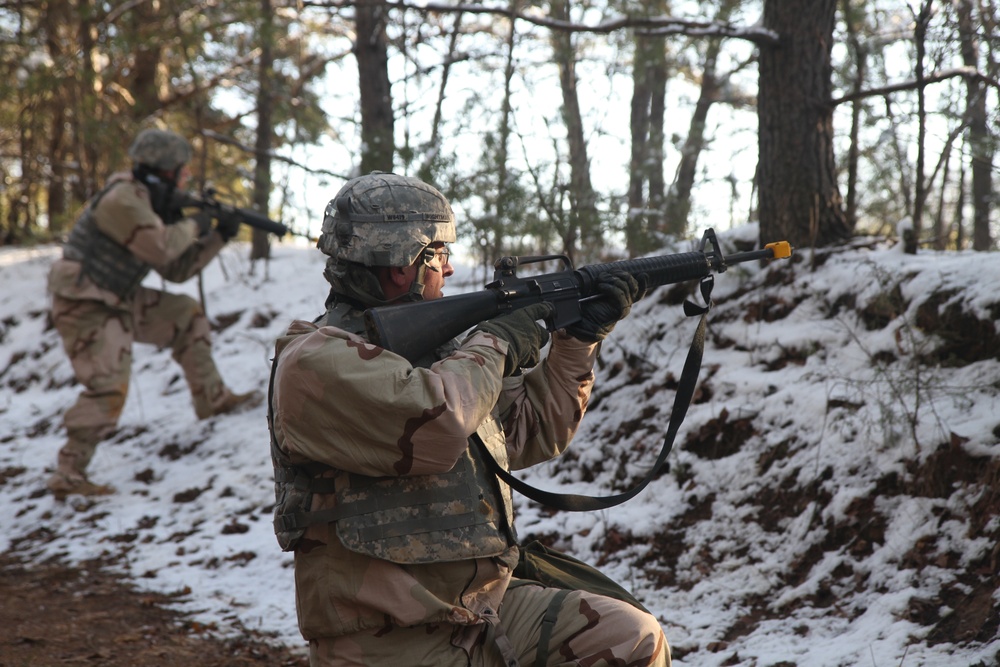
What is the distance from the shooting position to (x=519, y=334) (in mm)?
2596

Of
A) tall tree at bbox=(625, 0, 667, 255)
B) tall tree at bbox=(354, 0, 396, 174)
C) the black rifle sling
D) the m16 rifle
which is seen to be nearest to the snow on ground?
tall tree at bbox=(625, 0, 667, 255)

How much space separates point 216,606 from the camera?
4797mm

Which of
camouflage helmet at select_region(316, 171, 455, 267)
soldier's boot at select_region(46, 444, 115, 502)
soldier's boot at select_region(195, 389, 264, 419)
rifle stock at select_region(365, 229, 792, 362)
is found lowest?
soldier's boot at select_region(46, 444, 115, 502)

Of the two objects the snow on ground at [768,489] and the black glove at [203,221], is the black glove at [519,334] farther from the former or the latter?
the black glove at [203,221]

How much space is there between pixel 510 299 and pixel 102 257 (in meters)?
4.93

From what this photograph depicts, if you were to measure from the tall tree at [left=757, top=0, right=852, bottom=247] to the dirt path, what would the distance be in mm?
3810

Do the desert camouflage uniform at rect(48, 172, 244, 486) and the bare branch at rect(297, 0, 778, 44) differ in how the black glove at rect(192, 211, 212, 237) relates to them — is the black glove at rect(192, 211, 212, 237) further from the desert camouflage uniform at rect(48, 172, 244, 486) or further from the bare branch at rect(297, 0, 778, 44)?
the bare branch at rect(297, 0, 778, 44)

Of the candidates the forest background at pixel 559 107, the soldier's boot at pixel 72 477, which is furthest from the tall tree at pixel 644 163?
the soldier's boot at pixel 72 477

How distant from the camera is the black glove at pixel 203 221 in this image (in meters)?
7.06

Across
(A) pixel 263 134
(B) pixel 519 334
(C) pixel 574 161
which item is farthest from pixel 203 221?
(B) pixel 519 334

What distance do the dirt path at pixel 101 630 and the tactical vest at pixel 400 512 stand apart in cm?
197

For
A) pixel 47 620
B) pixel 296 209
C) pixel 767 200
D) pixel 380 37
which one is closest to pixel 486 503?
pixel 47 620

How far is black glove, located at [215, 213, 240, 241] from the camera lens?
7.23 metres

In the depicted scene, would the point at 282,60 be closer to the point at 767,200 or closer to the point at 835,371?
the point at 767,200
